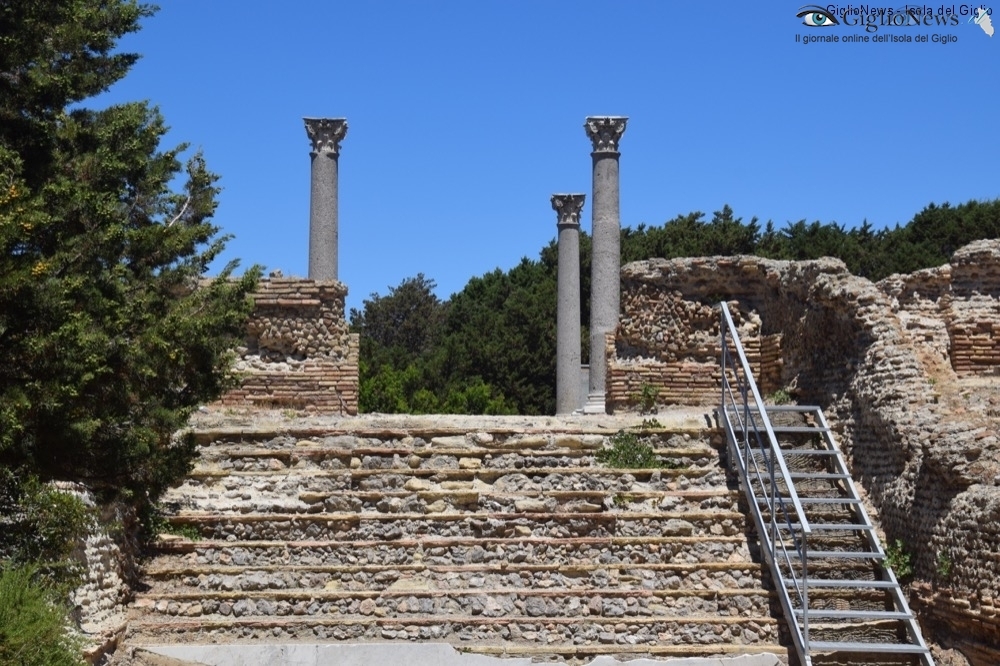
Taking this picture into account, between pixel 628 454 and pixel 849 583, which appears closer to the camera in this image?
pixel 849 583

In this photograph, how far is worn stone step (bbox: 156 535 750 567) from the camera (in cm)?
1260

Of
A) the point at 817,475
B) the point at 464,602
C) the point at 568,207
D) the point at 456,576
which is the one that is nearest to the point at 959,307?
the point at 817,475

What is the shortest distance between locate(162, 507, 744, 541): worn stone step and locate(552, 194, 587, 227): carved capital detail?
17.5m

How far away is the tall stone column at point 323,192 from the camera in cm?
2608

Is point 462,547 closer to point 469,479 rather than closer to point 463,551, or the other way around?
point 463,551

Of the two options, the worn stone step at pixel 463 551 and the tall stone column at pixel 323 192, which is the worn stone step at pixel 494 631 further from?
the tall stone column at pixel 323 192

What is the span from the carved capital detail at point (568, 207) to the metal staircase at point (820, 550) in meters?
15.9

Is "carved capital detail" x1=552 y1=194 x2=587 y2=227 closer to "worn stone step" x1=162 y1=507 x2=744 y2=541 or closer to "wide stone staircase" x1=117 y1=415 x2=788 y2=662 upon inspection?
"wide stone staircase" x1=117 y1=415 x2=788 y2=662

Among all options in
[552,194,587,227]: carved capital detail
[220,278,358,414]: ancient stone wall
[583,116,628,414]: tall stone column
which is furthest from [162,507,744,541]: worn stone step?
[552,194,587,227]: carved capital detail

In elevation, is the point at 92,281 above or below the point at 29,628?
above

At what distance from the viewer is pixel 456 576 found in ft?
40.8

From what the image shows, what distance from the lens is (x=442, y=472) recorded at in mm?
13656

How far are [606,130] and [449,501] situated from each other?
15538mm

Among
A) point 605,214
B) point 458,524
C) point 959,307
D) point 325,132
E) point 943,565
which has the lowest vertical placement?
point 943,565
